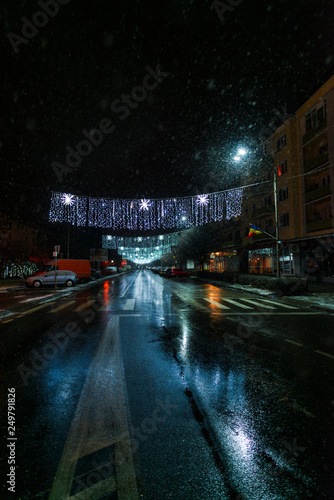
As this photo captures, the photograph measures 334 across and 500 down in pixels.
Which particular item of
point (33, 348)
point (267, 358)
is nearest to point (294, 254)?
point (267, 358)

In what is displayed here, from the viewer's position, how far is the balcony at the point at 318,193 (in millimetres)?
24505

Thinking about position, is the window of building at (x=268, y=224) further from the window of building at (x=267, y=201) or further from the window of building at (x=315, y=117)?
the window of building at (x=315, y=117)

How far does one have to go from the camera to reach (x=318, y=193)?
84.3ft

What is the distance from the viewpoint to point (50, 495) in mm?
2244

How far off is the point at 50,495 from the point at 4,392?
94.5 inches

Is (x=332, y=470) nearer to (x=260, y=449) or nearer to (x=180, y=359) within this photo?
(x=260, y=449)

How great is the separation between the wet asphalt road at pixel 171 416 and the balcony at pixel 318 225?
63.4 feet

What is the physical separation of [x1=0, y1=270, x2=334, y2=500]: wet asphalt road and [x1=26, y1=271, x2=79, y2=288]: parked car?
67.4ft

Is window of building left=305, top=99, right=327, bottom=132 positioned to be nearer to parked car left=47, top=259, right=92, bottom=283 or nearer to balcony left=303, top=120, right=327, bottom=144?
balcony left=303, top=120, right=327, bottom=144

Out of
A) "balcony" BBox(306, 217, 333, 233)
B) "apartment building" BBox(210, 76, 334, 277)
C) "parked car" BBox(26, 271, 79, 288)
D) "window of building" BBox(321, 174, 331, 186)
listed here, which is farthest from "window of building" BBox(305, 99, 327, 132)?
"parked car" BBox(26, 271, 79, 288)

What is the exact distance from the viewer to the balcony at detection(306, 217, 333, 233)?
2390cm

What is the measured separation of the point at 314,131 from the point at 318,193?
5.56 m

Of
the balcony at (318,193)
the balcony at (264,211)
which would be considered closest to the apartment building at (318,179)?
the balcony at (318,193)

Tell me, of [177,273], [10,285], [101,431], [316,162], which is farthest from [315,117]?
[10,285]
